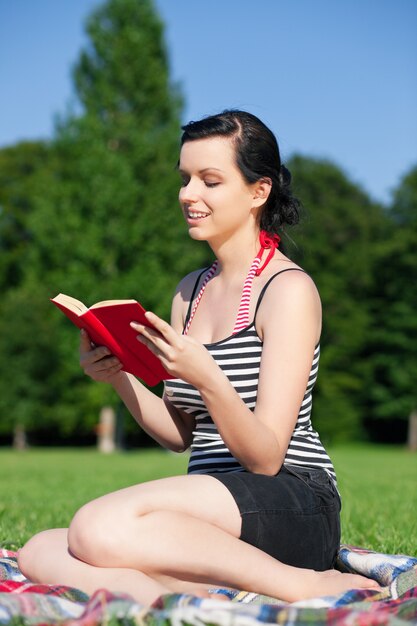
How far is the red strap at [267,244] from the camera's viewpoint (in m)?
3.42

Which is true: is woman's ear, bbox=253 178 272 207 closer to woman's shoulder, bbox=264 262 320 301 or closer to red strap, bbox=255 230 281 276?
red strap, bbox=255 230 281 276

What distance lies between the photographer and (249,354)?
10.4 feet

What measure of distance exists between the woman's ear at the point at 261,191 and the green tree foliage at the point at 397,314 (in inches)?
1278

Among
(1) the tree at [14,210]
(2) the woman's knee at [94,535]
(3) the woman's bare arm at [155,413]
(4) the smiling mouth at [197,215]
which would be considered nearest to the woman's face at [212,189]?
(4) the smiling mouth at [197,215]

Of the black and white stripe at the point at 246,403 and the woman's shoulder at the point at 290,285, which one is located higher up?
the woman's shoulder at the point at 290,285

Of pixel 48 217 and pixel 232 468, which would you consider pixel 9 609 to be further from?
pixel 48 217

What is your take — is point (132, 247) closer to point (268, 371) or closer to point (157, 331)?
point (268, 371)

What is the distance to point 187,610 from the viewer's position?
2.31 metres

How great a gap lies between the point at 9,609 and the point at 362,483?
836 centimetres

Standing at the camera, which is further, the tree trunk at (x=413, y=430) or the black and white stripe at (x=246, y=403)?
the tree trunk at (x=413, y=430)

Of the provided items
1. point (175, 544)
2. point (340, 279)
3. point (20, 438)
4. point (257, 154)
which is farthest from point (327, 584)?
point (340, 279)

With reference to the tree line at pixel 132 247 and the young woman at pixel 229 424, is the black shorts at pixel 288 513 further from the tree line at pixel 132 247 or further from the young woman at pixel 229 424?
the tree line at pixel 132 247

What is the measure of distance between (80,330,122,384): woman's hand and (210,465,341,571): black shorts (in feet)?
2.17

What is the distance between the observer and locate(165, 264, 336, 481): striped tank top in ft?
10.3
